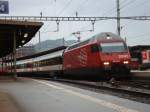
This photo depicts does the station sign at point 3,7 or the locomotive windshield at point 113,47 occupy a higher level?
the station sign at point 3,7

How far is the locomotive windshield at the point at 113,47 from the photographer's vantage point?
31.7 metres

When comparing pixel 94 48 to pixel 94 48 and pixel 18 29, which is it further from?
pixel 18 29

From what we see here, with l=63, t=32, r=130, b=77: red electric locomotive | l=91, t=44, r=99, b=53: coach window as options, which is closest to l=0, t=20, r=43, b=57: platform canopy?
l=63, t=32, r=130, b=77: red electric locomotive

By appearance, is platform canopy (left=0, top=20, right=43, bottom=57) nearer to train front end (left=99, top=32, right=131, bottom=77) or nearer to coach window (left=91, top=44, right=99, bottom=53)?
coach window (left=91, top=44, right=99, bottom=53)

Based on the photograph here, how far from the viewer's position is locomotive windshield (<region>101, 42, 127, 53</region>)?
31.7 m

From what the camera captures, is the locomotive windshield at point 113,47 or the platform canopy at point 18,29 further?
the platform canopy at point 18,29

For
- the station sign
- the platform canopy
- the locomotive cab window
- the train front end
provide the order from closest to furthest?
the station sign, the train front end, the locomotive cab window, the platform canopy

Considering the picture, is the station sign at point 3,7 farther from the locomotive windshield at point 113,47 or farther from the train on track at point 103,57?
the locomotive windshield at point 113,47

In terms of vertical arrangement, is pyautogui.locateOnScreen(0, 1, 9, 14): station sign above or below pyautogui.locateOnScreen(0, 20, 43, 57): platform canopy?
below

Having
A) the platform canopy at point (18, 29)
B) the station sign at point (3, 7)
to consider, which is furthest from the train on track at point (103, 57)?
the station sign at point (3, 7)

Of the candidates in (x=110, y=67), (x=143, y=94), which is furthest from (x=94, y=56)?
(x=143, y=94)

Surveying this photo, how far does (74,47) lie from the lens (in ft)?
130

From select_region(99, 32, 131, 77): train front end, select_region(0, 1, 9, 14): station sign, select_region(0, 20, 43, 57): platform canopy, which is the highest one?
select_region(0, 20, 43, 57): platform canopy

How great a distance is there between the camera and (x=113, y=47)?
32094 mm
